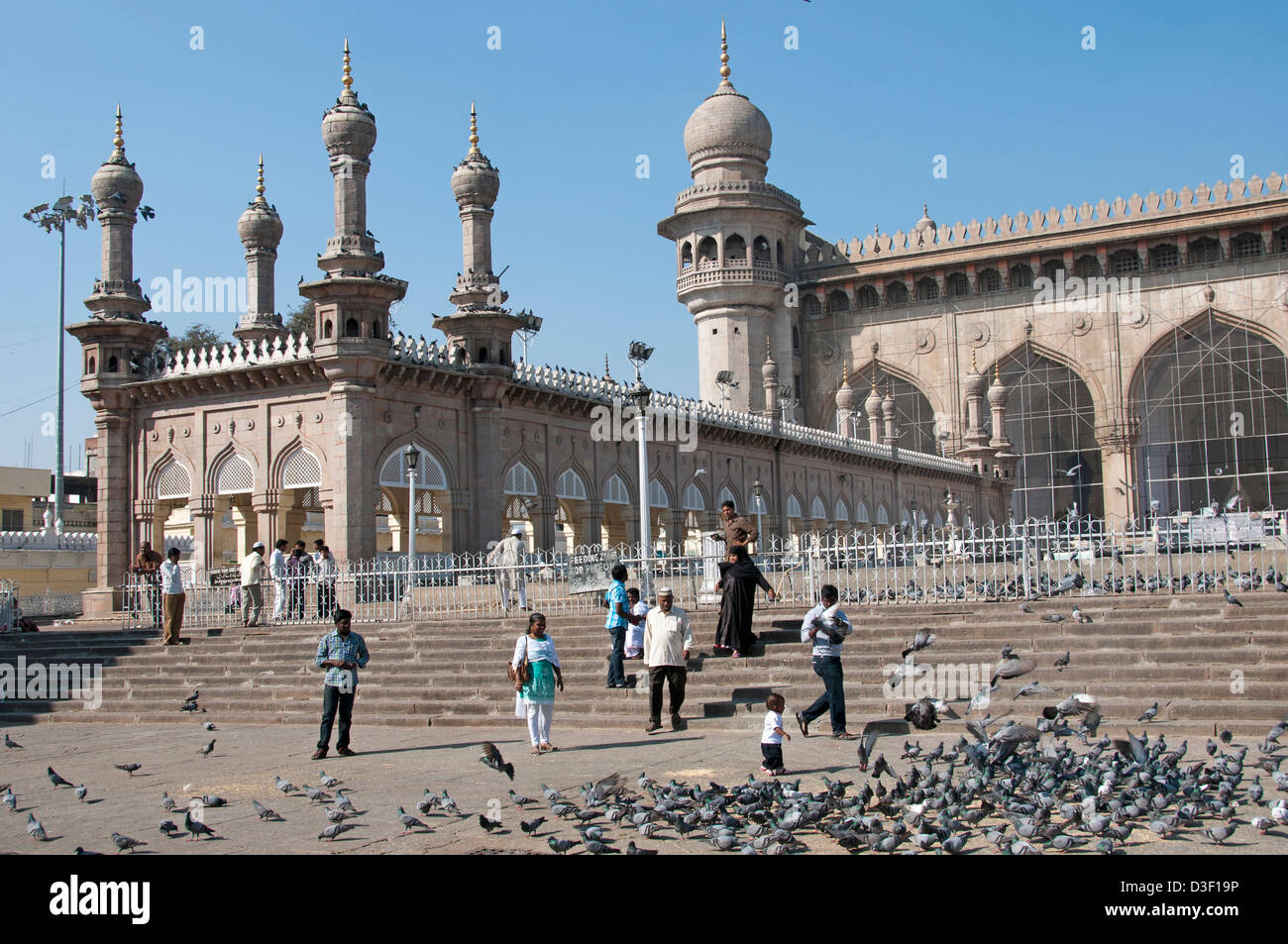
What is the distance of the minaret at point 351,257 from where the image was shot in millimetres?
20719

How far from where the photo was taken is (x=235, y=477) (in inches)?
927

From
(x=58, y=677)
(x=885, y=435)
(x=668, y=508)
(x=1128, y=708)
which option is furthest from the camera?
(x=885, y=435)

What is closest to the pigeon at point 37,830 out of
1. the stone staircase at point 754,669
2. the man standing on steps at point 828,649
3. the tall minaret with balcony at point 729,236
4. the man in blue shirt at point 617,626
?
the man standing on steps at point 828,649

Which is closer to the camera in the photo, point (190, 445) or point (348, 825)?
point (348, 825)

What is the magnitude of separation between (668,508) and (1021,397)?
30992 millimetres

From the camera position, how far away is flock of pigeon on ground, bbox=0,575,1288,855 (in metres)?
6.32

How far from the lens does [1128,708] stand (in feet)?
35.8

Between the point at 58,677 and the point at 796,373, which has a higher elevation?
the point at 796,373

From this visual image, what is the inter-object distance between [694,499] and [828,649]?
20.8 meters

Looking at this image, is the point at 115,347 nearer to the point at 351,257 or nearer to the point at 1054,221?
the point at 351,257

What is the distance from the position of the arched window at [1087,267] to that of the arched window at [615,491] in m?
32.3

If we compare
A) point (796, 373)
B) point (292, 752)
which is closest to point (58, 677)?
point (292, 752)
